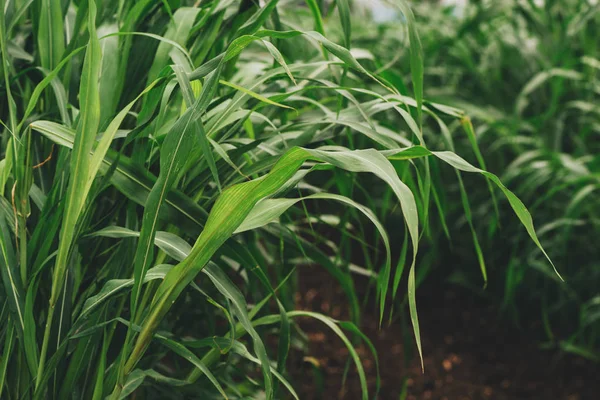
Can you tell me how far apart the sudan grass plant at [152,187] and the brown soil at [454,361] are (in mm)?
646

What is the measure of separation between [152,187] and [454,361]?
4.07 feet

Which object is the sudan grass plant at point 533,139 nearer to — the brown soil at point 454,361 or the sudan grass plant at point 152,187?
the brown soil at point 454,361

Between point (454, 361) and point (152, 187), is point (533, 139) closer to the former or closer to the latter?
point (454, 361)

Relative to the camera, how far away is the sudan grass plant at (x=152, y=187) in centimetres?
61

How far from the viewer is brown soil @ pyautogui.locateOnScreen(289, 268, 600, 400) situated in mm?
1584

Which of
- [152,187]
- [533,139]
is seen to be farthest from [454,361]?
[152,187]

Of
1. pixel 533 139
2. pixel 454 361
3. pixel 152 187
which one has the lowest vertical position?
pixel 454 361

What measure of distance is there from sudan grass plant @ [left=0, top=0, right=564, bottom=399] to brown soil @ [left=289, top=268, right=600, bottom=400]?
2.12ft

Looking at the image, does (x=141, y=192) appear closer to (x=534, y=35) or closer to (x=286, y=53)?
(x=286, y=53)

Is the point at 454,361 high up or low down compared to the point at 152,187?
down

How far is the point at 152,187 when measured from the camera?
2.28ft

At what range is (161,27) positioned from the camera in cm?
89

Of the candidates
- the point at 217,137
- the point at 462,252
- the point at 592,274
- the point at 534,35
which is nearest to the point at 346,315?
the point at 462,252

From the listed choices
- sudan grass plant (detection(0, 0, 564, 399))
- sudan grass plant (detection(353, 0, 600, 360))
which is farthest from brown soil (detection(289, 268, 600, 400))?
sudan grass plant (detection(0, 0, 564, 399))
